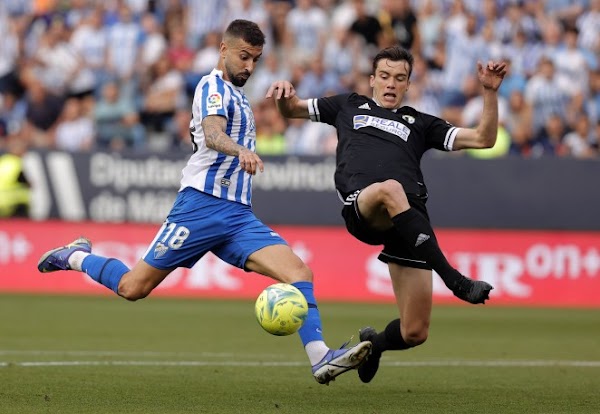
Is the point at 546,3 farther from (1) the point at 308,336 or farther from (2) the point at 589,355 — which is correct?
(1) the point at 308,336

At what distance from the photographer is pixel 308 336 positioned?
315 inches

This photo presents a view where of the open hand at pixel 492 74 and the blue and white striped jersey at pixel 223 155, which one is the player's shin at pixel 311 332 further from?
the open hand at pixel 492 74

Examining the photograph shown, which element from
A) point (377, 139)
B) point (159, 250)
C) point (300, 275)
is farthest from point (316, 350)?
point (377, 139)

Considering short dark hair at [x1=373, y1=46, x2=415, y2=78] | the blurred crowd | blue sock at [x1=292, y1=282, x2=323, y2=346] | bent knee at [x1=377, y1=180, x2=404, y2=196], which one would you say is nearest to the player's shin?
blue sock at [x1=292, y1=282, x2=323, y2=346]

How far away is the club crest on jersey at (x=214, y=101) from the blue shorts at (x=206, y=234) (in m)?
0.65

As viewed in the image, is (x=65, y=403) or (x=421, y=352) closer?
(x=65, y=403)

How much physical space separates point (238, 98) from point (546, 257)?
1011 cm

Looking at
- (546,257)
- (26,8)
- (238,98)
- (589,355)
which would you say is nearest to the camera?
(238,98)

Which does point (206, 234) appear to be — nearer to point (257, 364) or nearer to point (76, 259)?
point (76, 259)

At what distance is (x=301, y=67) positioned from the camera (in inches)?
788

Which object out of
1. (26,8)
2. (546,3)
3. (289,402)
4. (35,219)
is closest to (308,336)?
(289,402)

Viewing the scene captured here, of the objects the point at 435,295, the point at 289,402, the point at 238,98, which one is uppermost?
the point at 238,98

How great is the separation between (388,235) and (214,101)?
5.24 feet

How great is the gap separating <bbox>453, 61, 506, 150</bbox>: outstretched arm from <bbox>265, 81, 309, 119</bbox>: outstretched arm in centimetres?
117
